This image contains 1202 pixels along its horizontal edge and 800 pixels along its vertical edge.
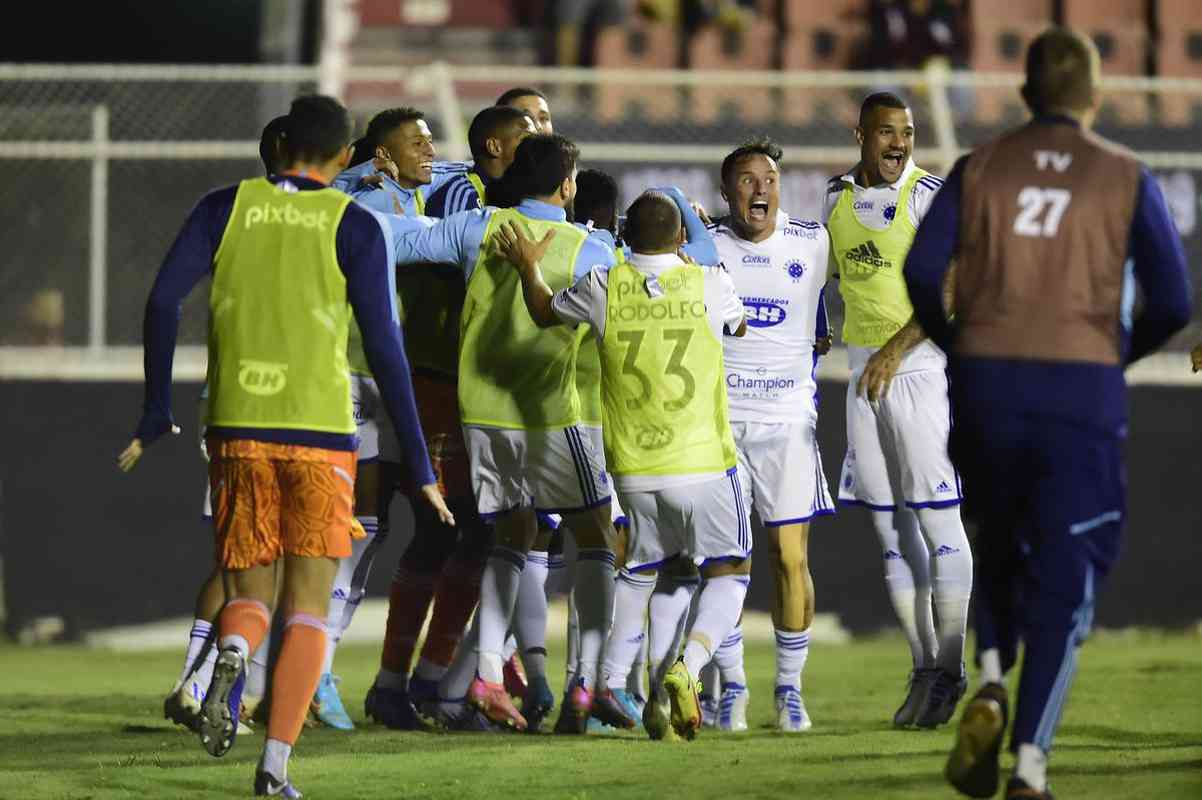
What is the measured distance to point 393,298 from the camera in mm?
5926

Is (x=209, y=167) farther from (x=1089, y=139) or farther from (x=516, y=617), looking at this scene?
(x=1089, y=139)

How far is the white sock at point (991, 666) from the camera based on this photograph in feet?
17.8

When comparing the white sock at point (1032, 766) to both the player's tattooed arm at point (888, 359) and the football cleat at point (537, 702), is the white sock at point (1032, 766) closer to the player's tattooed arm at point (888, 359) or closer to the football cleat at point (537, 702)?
the player's tattooed arm at point (888, 359)

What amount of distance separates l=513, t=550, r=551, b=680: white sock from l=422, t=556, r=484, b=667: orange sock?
0.74 feet

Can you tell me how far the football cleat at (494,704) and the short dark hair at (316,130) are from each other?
255cm

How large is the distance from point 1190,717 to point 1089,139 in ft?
12.3

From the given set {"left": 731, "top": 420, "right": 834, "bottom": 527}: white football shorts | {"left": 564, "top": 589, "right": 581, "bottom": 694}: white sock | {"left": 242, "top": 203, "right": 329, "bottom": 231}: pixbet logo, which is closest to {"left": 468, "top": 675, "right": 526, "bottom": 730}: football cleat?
{"left": 564, "top": 589, "right": 581, "bottom": 694}: white sock

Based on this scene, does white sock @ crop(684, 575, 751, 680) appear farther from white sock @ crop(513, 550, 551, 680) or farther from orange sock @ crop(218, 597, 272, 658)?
orange sock @ crop(218, 597, 272, 658)

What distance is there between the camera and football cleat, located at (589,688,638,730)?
766cm

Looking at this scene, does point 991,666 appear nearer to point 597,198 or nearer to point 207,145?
point 597,198

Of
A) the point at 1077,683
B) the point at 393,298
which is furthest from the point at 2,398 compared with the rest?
the point at 393,298

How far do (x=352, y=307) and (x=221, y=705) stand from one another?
119cm

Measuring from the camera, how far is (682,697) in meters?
7.05

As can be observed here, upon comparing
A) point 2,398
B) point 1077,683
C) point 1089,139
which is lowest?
point 1077,683
